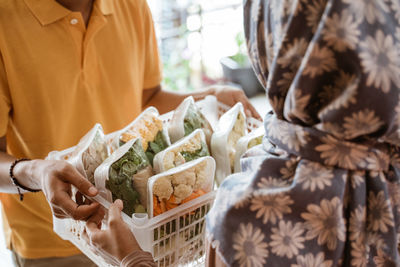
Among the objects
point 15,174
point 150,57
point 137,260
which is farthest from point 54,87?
point 137,260

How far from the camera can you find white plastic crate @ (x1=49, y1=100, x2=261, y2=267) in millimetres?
896

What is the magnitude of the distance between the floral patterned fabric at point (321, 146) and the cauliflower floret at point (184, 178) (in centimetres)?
28

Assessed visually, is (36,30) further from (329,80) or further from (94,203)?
(329,80)

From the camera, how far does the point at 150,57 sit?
1.60m

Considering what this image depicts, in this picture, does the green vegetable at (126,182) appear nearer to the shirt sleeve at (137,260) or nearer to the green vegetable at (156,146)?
the green vegetable at (156,146)

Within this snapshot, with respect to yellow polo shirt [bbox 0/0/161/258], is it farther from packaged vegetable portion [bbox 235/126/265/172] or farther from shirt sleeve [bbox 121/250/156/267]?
shirt sleeve [bbox 121/250/156/267]

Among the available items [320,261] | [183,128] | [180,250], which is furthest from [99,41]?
[320,261]

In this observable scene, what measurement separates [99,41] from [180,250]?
2.49 feet

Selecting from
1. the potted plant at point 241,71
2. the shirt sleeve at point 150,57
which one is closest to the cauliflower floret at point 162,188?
the shirt sleeve at point 150,57

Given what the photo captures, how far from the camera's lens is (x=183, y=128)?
1.22m

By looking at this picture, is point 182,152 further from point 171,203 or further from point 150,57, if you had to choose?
point 150,57

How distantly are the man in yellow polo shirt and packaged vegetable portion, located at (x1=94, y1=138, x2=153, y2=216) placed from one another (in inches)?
8.3

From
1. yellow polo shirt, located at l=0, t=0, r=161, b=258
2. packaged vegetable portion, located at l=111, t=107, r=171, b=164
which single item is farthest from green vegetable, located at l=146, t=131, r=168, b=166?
yellow polo shirt, located at l=0, t=0, r=161, b=258

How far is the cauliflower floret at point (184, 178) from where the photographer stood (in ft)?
3.17
